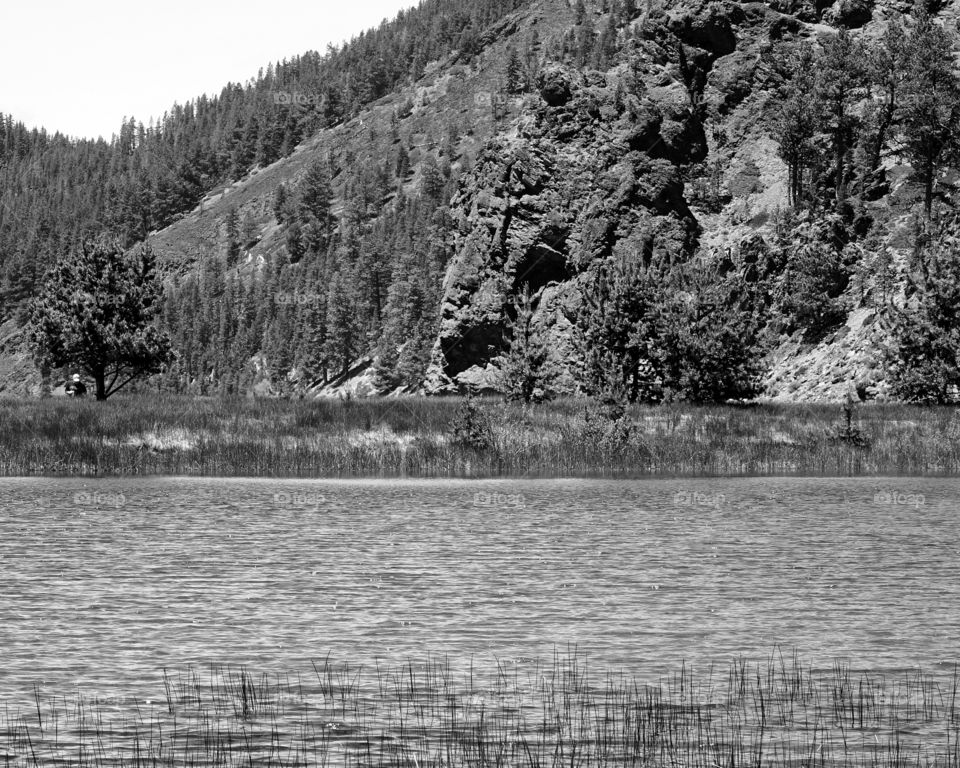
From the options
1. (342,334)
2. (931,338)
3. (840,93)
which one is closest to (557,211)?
(840,93)

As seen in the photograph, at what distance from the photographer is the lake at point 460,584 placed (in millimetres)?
12969

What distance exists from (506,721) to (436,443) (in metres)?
30.3

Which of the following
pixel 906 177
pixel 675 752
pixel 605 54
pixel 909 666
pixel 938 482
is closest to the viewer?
pixel 675 752

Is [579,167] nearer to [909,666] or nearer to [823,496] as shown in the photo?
[823,496]

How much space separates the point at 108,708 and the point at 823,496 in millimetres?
25112

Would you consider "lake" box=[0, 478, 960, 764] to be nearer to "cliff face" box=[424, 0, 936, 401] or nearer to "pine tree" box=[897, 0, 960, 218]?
"cliff face" box=[424, 0, 936, 401]

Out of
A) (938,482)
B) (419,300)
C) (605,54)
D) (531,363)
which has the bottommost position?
(938,482)

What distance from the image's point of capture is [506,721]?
1049cm

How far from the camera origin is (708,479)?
3869cm

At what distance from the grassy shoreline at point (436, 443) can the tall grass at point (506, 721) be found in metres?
27.4

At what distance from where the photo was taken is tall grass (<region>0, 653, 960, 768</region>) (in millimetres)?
9398

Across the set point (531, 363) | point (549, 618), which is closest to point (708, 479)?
point (549, 618)

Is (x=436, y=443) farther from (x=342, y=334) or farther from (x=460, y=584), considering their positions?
(x=342, y=334)

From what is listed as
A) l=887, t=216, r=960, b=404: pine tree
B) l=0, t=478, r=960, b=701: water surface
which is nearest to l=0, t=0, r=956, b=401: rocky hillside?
Result: l=887, t=216, r=960, b=404: pine tree
